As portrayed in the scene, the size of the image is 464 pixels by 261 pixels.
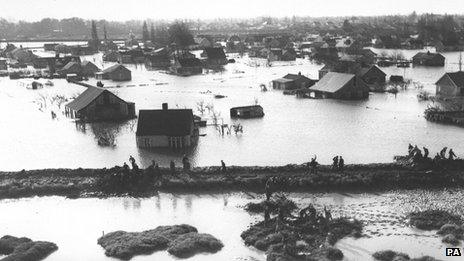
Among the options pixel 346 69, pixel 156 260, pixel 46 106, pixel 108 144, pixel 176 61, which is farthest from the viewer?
pixel 176 61

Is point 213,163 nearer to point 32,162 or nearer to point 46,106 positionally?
point 32,162

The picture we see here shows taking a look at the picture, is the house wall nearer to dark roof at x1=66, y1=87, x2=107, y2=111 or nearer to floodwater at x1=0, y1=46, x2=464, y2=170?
floodwater at x1=0, y1=46, x2=464, y2=170

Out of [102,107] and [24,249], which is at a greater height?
[102,107]

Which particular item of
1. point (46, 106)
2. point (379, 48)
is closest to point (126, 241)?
point (46, 106)

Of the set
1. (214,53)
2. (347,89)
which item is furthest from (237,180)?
(214,53)

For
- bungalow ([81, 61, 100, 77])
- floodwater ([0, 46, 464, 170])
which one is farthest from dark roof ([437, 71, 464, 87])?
bungalow ([81, 61, 100, 77])

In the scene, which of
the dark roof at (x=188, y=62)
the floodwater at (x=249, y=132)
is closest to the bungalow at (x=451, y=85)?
the floodwater at (x=249, y=132)

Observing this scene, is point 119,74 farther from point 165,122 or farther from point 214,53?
point 165,122
